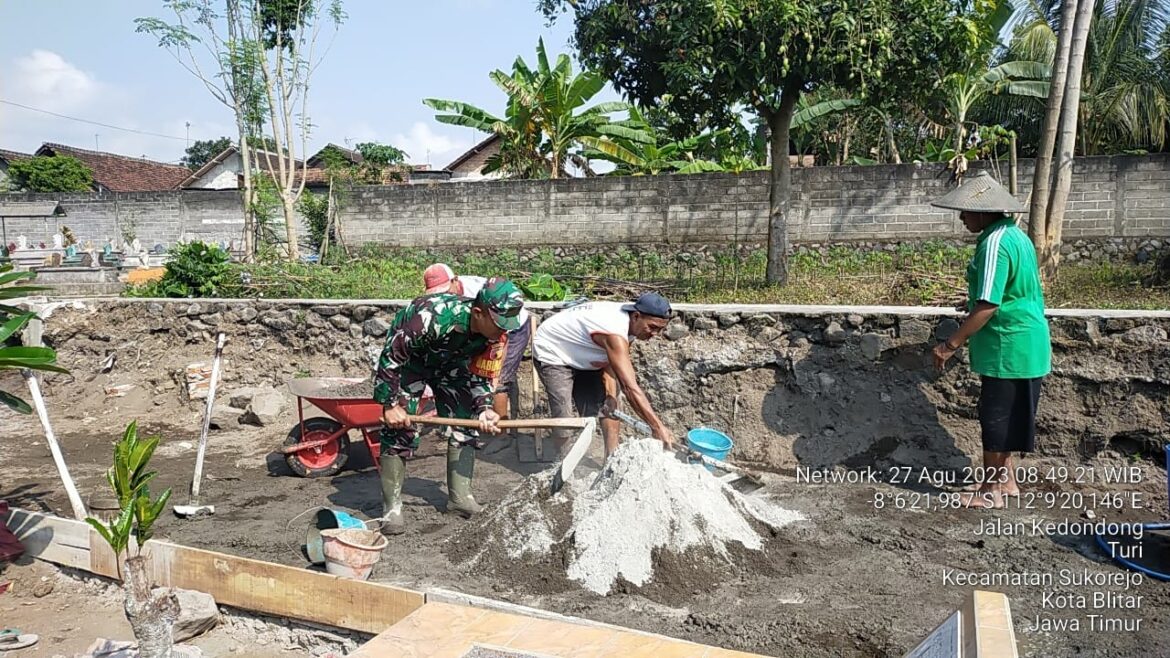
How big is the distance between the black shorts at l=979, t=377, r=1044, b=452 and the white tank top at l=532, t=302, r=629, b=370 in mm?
2214

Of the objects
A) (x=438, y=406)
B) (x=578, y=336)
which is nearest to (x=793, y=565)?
(x=578, y=336)

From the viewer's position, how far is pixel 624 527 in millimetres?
4434

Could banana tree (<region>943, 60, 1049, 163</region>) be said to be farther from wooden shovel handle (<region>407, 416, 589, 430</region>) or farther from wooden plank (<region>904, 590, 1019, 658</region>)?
wooden plank (<region>904, 590, 1019, 658</region>)

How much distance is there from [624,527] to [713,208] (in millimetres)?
9447

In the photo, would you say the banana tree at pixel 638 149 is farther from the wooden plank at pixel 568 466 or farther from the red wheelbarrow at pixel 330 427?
the wooden plank at pixel 568 466

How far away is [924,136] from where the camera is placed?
21781mm

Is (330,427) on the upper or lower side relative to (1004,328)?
lower

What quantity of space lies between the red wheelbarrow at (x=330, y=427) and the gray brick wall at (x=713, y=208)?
300 inches

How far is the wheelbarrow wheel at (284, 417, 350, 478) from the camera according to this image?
649cm

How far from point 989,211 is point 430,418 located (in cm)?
354

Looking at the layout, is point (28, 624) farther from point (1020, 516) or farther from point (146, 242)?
point (146, 242)

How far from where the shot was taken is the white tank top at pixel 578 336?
17.5 ft

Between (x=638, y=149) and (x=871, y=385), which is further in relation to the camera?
(x=638, y=149)

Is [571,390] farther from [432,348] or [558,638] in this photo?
[558,638]
